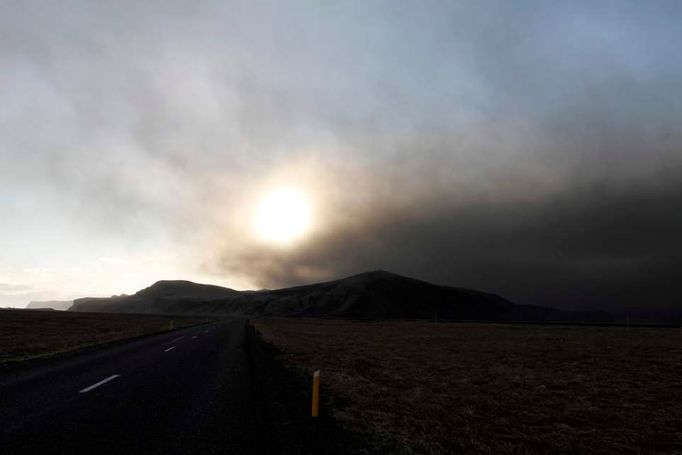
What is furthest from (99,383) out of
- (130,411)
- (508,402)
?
(508,402)

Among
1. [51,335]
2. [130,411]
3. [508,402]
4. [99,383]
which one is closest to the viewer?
[130,411]

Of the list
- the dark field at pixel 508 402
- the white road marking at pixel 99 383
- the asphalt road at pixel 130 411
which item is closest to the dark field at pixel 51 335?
the white road marking at pixel 99 383

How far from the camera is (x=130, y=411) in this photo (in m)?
9.87

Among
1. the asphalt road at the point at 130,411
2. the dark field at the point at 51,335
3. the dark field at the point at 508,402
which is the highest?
the dark field at the point at 51,335

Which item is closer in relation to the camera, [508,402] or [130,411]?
[130,411]

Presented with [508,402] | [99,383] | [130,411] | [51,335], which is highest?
[51,335]

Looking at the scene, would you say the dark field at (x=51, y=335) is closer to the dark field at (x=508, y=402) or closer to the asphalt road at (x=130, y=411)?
the asphalt road at (x=130, y=411)

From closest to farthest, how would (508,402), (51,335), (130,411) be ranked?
1. (130,411)
2. (508,402)
3. (51,335)

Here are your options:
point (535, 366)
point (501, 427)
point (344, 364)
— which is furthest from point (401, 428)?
point (535, 366)

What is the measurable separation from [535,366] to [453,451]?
16972 millimetres

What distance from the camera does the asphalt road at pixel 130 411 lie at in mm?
7488

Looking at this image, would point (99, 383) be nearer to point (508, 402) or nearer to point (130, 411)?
point (130, 411)

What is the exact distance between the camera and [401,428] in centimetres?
999

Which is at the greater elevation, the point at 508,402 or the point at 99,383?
the point at 99,383
